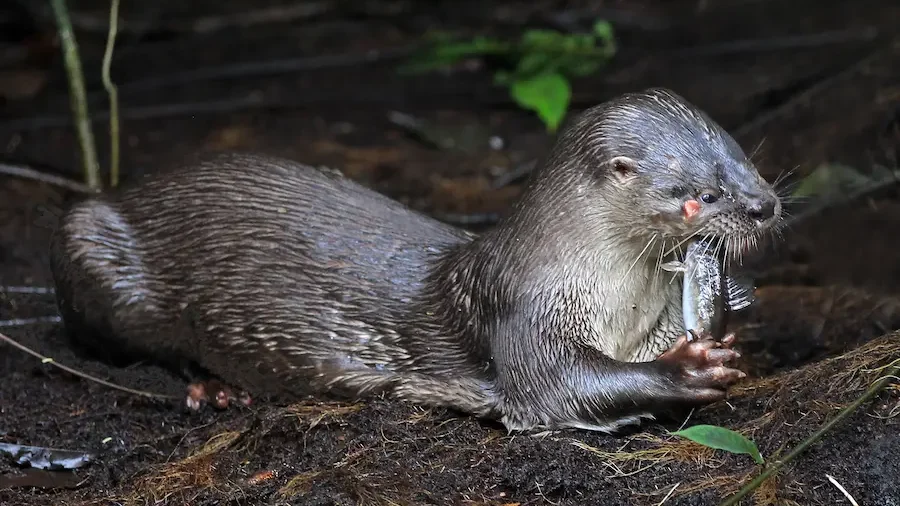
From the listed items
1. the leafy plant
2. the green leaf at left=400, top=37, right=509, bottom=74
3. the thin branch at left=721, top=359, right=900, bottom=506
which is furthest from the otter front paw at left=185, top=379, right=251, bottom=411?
the green leaf at left=400, top=37, right=509, bottom=74

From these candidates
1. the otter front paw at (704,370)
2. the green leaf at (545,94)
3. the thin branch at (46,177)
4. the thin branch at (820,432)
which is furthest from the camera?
the green leaf at (545,94)

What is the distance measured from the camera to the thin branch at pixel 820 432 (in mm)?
1931

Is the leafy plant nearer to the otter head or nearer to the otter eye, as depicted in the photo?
the otter head

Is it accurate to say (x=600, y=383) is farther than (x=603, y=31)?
No

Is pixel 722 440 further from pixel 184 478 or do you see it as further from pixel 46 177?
pixel 46 177

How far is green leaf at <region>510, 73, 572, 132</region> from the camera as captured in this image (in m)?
4.57

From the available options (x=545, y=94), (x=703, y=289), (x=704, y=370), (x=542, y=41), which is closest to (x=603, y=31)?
(x=542, y=41)

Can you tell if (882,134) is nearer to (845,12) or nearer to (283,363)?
(283,363)

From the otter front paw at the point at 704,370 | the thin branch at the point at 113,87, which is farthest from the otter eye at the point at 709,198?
the thin branch at the point at 113,87

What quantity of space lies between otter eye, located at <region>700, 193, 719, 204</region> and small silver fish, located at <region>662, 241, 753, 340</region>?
0.10 meters

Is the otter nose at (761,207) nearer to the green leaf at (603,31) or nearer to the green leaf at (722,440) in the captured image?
the green leaf at (722,440)

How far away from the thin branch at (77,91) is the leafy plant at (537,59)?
180cm

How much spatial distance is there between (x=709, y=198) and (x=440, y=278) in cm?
71

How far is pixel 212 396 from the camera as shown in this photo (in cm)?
285
